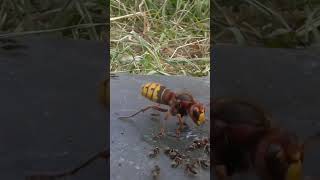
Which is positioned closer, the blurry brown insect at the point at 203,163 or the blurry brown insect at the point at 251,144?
the blurry brown insect at the point at 251,144

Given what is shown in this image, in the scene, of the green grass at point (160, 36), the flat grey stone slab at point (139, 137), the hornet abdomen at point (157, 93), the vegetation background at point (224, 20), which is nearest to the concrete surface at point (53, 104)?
the vegetation background at point (224, 20)

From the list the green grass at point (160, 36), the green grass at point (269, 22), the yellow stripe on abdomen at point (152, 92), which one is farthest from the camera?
the green grass at point (160, 36)

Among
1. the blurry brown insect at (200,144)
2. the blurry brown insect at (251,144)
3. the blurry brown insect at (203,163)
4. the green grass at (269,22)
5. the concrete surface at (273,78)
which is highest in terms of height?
the green grass at (269,22)

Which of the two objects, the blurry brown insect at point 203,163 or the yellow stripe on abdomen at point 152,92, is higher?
the yellow stripe on abdomen at point 152,92

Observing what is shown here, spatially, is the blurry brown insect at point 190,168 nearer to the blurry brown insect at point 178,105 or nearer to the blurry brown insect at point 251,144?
the blurry brown insect at point 178,105

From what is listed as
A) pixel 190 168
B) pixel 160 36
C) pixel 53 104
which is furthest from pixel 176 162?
pixel 160 36

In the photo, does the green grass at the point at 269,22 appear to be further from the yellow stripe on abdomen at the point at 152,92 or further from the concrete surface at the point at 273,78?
the yellow stripe on abdomen at the point at 152,92

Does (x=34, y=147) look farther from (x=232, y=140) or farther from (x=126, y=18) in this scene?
(x=126, y=18)

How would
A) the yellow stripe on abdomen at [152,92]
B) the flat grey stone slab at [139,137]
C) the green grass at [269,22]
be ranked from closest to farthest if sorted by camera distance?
the green grass at [269,22] < the flat grey stone slab at [139,137] < the yellow stripe on abdomen at [152,92]
